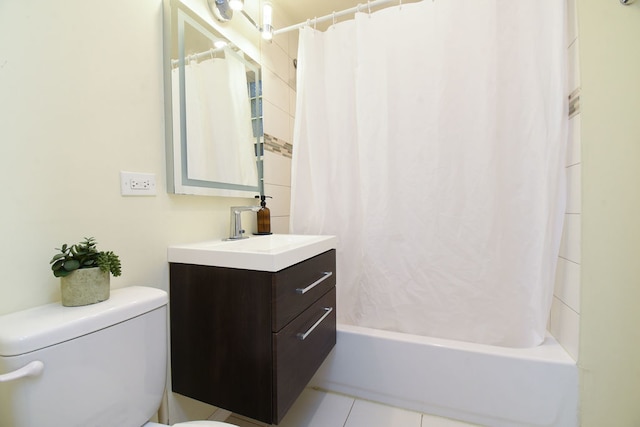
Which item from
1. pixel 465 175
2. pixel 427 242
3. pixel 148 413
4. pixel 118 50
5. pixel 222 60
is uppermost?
pixel 222 60

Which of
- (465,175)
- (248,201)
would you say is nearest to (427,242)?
(465,175)

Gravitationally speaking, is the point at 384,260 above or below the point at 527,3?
below

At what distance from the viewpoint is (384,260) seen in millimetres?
1413

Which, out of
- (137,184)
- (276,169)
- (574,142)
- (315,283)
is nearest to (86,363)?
(137,184)

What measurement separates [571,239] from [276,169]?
5.11ft

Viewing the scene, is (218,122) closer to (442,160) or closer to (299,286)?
(299,286)

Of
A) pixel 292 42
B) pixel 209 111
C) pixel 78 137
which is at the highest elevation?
pixel 292 42

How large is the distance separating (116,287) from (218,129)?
79 cm

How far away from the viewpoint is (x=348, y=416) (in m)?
1.31

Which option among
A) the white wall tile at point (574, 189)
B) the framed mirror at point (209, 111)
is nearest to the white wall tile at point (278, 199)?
the framed mirror at point (209, 111)

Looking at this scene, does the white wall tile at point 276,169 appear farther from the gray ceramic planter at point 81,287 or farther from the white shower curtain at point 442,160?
the gray ceramic planter at point 81,287

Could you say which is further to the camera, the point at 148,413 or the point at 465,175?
the point at 465,175

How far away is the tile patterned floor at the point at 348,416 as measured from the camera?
4.13ft

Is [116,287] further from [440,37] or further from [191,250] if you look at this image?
[440,37]
